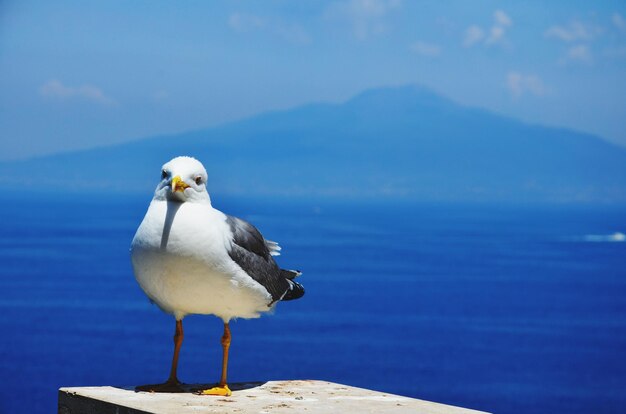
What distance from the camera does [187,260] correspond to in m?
5.96

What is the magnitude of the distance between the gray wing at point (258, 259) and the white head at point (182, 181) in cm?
28

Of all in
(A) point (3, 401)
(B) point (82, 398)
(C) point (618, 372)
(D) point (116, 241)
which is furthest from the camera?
(D) point (116, 241)

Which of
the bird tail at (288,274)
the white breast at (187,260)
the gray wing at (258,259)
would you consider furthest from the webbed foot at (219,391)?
the bird tail at (288,274)

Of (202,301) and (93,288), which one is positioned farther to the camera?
(93,288)

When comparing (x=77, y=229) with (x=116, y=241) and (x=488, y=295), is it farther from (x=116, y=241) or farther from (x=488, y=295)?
(x=488, y=295)

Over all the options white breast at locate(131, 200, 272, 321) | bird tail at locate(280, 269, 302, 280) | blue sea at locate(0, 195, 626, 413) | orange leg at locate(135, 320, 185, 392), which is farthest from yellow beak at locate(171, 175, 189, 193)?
blue sea at locate(0, 195, 626, 413)

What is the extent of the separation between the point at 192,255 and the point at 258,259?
604mm

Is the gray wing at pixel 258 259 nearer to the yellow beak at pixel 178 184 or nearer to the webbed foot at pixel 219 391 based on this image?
the yellow beak at pixel 178 184

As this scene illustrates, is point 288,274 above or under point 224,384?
above

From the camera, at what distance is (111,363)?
51250mm

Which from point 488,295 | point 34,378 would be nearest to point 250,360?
point 34,378

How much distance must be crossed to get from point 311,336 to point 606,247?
61501 mm

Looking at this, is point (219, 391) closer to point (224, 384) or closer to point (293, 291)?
point (224, 384)

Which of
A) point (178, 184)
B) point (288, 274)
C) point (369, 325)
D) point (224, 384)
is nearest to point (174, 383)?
point (224, 384)
